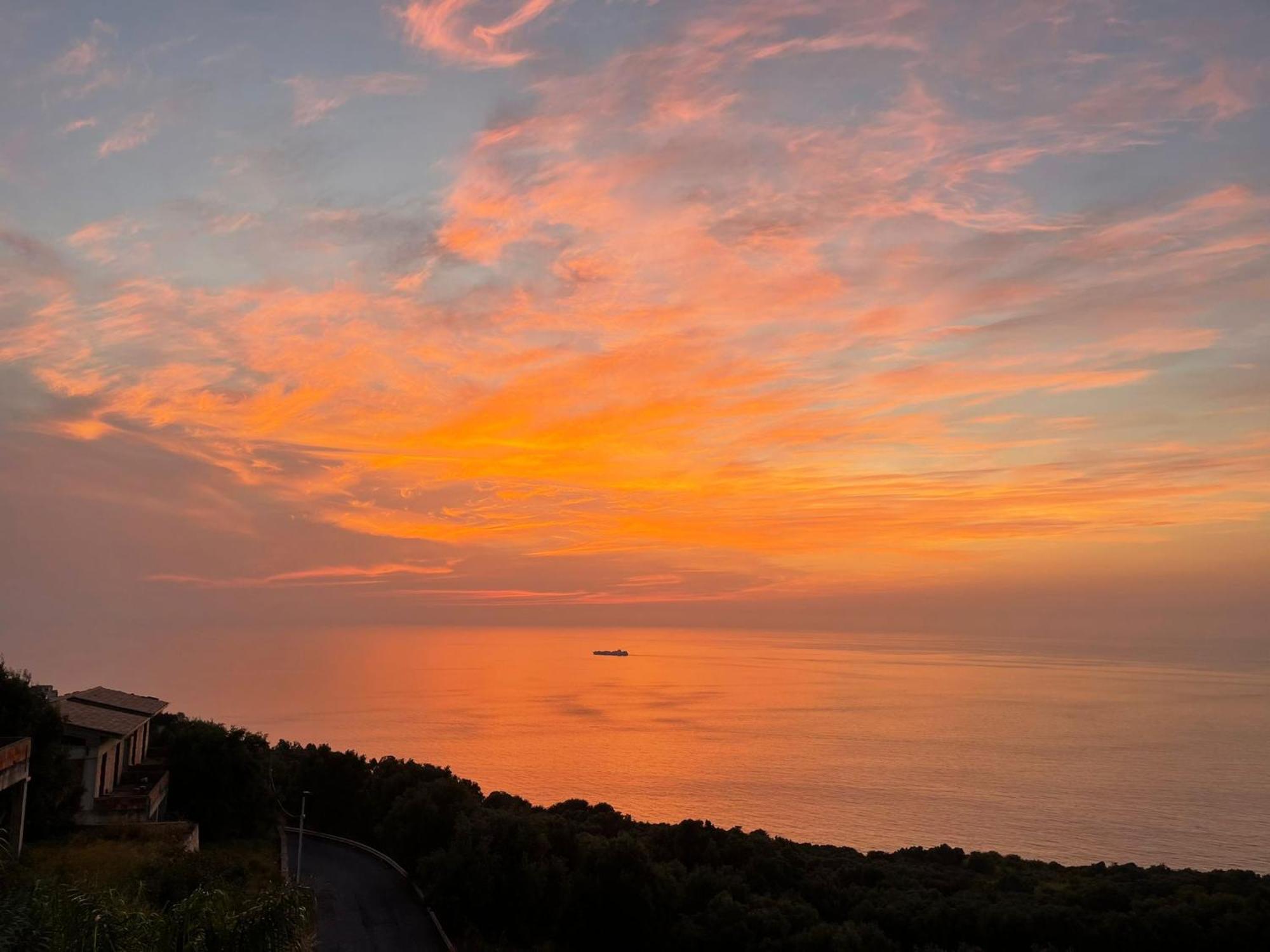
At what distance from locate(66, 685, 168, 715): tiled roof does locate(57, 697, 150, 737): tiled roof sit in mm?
504

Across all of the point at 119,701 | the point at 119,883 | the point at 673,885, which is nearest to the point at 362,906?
the point at 673,885

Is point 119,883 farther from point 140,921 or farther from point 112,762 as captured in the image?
point 112,762

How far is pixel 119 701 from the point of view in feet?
115

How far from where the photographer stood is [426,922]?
77.9ft

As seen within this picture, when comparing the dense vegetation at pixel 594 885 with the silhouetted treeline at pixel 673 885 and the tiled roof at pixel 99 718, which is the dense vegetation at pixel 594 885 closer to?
the silhouetted treeline at pixel 673 885

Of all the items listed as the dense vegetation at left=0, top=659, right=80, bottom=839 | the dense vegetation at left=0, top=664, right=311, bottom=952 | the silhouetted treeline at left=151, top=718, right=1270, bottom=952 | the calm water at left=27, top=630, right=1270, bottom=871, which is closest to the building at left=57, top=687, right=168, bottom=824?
the dense vegetation at left=0, top=659, right=80, bottom=839

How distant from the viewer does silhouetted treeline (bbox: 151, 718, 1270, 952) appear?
2395 cm

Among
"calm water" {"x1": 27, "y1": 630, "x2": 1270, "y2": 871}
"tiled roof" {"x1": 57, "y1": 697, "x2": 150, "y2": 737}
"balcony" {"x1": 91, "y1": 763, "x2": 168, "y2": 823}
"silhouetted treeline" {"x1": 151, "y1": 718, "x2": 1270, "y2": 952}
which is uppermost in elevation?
"tiled roof" {"x1": 57, "y1": 697, "x2": 150, "y2": 737}

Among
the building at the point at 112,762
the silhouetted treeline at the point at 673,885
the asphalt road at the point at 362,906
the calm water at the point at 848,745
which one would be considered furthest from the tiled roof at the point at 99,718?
the calm water at the point at 848,745

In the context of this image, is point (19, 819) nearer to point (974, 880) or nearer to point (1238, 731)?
point (974, 880)

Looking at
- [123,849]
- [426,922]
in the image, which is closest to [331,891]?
[426,922]

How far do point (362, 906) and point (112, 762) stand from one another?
33.6 ft

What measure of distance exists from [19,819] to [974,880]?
30.4 m

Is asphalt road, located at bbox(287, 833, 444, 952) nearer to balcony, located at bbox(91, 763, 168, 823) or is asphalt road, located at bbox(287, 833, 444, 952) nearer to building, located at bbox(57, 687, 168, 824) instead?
balcony, located at bbox(91, 763, 168, 823)
